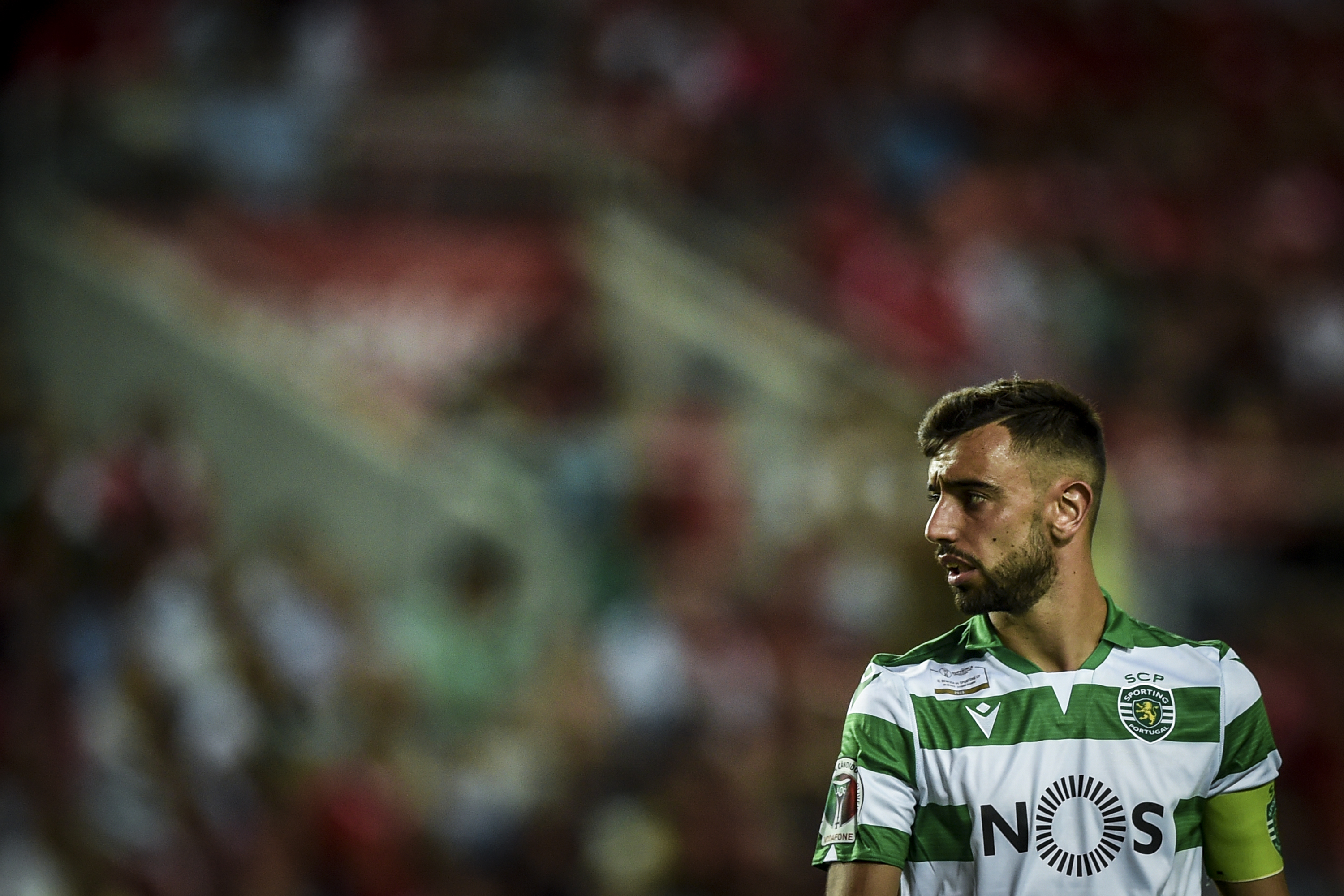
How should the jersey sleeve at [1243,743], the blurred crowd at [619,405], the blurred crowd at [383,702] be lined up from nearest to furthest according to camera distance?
the jersey sleeve at [1243,743], the blurred crowd at [383,702], the blurred crowd at [619,405]

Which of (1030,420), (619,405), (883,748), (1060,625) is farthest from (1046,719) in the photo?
(619,405)

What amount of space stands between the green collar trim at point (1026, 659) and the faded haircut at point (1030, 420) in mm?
211

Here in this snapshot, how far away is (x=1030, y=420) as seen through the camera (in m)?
2.88

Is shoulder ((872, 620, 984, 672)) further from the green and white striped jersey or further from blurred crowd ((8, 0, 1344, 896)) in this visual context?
blurred crowd ((8, 0, 1344, 896))

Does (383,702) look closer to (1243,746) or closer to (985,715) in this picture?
(985,715)

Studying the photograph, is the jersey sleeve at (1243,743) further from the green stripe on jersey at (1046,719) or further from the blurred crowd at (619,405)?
the blurred crowd at (619,405)

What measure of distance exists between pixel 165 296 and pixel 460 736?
3.59 meters

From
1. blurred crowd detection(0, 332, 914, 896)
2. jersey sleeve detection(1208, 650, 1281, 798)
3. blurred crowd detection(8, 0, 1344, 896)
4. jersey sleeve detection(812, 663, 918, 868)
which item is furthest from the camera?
blurred crowd detection(8, 0, 1344, 896)

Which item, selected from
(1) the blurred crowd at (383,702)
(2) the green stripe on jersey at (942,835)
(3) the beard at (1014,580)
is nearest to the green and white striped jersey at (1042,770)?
(2) the green stripe on jersey at (942,835)

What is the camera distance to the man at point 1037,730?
2783 millimetres

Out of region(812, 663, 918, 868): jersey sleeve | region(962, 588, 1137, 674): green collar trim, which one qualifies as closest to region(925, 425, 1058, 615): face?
region(962, 588, 1137, 674): green collar trim

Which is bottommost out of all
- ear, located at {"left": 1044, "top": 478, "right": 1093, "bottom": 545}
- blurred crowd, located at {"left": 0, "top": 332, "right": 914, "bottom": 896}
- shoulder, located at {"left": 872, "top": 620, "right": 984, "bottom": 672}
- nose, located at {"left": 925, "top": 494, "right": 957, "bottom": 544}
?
blurred crowd, located at {"left": 0, "top": 332, "right": 914, "bottom": 896}

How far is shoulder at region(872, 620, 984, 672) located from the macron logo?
11 centimetres

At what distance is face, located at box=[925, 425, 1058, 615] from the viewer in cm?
285
